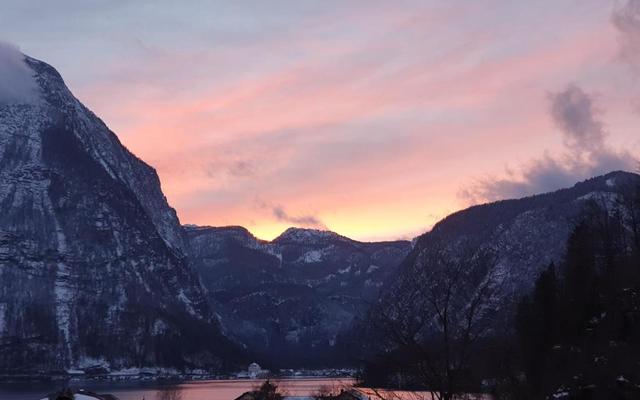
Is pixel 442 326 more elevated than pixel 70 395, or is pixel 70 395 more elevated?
pixel 442 326

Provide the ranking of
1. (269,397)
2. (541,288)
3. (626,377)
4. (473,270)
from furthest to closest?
(269,397), (541,288), (626,377), (473,270)

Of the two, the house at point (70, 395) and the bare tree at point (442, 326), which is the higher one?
the bare tree at point (442, 326)

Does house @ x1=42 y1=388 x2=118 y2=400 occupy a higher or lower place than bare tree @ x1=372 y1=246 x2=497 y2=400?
lower

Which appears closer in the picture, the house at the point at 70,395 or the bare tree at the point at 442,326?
the bare tree at the point at 442,326

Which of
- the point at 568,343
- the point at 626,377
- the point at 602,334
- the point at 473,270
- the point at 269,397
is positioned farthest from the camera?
the point at 269,397

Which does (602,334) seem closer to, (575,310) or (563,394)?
(575,310)

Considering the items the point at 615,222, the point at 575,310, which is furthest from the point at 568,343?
the point at 615,222

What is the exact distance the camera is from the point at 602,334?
8550cm

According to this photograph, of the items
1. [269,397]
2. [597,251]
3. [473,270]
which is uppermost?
[597,251]

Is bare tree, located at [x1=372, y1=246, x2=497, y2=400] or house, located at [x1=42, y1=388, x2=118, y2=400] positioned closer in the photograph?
bare tree, located at [x1=372, y1=246, x2=497, y2=400]

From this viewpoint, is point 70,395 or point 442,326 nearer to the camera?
point 442,326

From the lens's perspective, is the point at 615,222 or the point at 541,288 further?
the point at 615,222

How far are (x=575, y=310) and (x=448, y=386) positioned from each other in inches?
3186

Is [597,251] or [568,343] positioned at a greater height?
[597,251]
